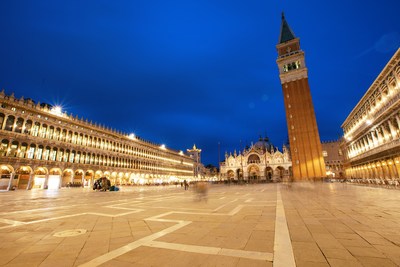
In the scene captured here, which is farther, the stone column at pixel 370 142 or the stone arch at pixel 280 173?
the stone arch at pixel 280 173

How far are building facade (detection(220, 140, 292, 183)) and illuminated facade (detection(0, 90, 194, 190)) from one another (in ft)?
120

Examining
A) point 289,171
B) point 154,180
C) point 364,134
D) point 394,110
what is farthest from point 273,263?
point 289,171

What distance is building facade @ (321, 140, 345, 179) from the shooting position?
7162 cm

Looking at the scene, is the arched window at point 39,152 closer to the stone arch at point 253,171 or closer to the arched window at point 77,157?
the arched window at point 77,157

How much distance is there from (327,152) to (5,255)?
295 feet

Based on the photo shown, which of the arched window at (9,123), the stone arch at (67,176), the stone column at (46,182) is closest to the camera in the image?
the arched window at (9,123)

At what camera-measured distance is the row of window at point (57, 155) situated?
33.8 m

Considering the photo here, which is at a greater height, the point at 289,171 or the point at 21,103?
the point at 21,103

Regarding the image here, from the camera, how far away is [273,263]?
9.29ft

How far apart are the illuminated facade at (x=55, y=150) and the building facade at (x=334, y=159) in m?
68.8

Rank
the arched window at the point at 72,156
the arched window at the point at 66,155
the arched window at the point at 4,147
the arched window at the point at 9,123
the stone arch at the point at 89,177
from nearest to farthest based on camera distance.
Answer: the arched window at the point at 4,147 → the arched window at the point at 9,123 → the arched window at the point at 66,155 → the arched window at the point at 72,156 → the stone arch at the point at 89,177

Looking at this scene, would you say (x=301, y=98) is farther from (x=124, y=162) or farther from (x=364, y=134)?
(x=124, y=162)

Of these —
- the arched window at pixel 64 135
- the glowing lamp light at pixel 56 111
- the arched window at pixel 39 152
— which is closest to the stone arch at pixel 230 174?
the arched window at pixel 64 135

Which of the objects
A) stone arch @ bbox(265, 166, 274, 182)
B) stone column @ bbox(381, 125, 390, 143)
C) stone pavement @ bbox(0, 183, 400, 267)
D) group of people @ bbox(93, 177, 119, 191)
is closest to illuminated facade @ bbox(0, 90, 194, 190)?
group of people @ bbox(93, 177, 119, 191)
